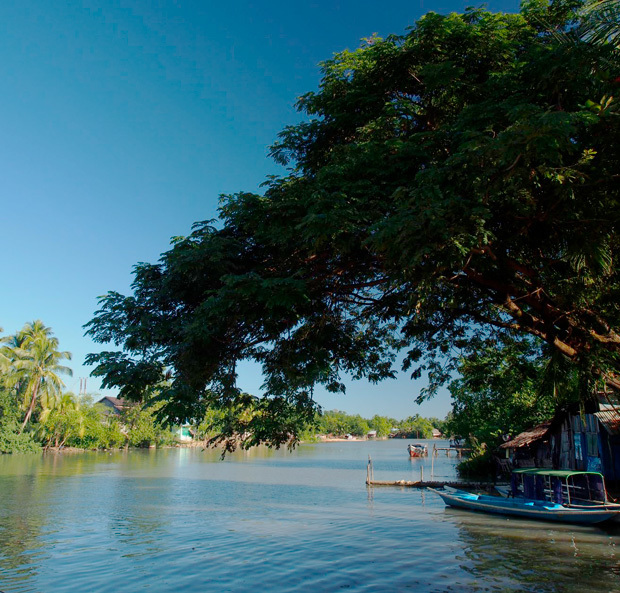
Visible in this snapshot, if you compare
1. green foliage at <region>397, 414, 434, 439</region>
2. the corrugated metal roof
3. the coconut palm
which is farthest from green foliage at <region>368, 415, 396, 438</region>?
the corrugated metal roof

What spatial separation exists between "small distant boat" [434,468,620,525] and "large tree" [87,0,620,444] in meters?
9.72

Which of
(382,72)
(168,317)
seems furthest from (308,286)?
(382,72)

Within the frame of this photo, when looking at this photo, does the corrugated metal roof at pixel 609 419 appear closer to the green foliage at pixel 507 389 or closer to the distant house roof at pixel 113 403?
the green foliage at pixel 507 389

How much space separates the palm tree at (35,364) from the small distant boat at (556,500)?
47.7 m

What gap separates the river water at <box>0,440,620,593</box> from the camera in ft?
34.9

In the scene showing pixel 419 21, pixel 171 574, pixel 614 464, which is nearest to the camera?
pixel 419 21

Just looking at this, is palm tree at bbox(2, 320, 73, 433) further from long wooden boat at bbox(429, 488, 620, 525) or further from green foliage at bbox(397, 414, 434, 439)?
green foliage at bbox(397, 414, 434, 439)

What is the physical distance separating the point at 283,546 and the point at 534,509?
915 cm

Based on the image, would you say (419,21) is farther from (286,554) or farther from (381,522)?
(381,522)

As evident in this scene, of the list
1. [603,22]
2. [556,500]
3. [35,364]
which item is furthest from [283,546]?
[35,364]

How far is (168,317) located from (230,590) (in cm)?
576

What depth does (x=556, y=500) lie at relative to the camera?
17109 mm

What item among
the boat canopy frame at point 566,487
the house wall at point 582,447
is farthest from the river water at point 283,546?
the house wall at point 582,447

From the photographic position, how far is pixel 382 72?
889 centimetres
